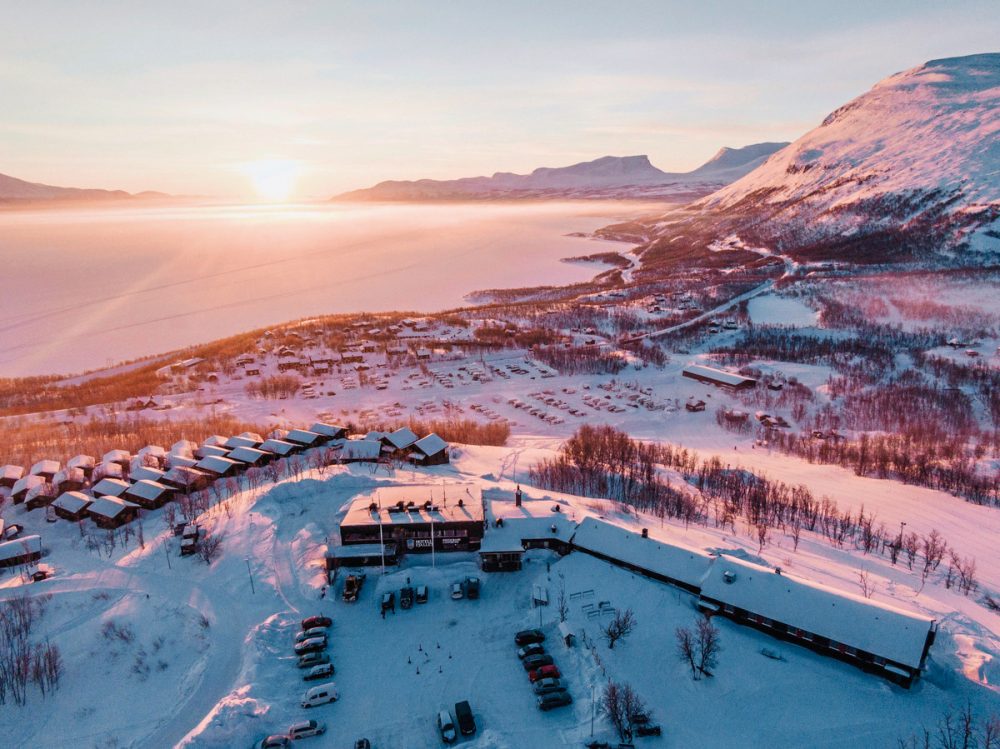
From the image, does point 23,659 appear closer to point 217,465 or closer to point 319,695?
point 319,695

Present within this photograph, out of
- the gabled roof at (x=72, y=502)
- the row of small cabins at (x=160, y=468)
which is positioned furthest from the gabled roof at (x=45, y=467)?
the gabled roof at (x=72, y=502)

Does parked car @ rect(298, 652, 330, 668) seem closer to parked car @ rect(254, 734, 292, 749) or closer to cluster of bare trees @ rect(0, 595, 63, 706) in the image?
parked car @ rect(254, 734, 292, 749)

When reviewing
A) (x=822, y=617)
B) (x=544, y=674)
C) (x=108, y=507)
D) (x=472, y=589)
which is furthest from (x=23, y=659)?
(x=822, y=617)

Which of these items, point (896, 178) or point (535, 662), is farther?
point (896, 178)

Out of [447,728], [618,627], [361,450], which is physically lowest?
[447,728]

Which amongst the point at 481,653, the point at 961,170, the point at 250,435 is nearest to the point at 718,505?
the point at 481,653

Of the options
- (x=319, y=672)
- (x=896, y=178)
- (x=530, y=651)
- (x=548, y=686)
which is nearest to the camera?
(x=548, y=686)

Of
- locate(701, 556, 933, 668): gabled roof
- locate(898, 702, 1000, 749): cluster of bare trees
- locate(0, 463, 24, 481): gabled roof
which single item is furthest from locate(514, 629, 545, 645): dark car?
locate(0, 463, 24, 481): gabled roof
